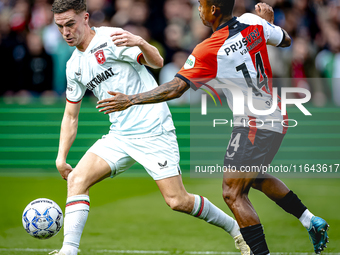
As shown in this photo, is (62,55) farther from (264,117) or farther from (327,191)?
(264,117)

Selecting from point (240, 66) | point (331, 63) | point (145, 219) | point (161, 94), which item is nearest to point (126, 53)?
point (161, 94)

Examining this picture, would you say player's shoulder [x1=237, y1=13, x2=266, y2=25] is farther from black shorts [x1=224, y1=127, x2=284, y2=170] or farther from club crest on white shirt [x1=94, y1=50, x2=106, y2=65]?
club crest on white shirt [x1=94, y1=50, x2=106, y2=65]

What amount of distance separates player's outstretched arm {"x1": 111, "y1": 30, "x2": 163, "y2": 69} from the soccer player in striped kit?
1.59ft

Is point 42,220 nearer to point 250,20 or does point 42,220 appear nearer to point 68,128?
point 68,128

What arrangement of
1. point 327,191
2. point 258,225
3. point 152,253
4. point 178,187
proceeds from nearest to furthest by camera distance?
point 258,225, point 178,187, point 152,253, point 327,191

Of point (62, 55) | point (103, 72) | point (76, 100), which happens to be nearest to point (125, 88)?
point (103, 72)

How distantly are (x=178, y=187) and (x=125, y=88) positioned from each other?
1185 mm

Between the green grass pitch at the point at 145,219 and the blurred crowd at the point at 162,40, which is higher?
the blurred crowd at the point at 162,40

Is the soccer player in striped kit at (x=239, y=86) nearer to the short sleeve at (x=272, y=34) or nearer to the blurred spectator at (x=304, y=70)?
the short sleeve at (x=272, y=34)

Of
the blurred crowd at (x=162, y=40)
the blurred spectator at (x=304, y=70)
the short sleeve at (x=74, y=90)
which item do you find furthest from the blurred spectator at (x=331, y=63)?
the short sleeve at (x=74, y=90)

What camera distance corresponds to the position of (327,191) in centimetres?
1020

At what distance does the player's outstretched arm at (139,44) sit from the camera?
4836 millimetres

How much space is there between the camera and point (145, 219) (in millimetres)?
7816

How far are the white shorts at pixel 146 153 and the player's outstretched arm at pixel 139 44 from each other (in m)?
0.80
